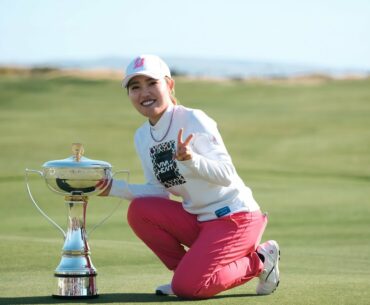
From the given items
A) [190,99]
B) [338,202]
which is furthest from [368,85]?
[338,202]

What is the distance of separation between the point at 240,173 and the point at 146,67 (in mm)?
11038

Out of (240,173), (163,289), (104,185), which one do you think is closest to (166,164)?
(104,185)

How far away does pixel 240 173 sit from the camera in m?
17.0

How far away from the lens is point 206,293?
6.02m

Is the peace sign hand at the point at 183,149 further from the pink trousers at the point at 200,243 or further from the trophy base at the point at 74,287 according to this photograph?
the trophy base at the point at 74,287

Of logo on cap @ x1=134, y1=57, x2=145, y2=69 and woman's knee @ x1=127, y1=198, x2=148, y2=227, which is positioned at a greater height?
logo on cap @ x1=134, y1=57, x2=145, y2=69

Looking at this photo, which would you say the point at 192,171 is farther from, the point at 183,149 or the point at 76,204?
the point at 76,204

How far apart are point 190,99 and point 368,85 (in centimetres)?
512

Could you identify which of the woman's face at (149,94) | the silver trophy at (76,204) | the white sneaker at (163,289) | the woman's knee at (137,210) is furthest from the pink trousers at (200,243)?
the woman's face at (149,94)

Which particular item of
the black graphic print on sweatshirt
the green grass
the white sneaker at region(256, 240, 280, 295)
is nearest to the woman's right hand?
the black graphic print on sweatshirt

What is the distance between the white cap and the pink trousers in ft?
2.25

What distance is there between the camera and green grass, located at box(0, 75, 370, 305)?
672 cm

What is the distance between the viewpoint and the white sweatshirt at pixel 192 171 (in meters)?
6.02

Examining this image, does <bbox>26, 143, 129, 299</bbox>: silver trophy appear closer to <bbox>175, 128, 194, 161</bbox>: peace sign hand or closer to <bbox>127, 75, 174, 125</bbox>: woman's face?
<bbox>127, 75, 174, 125</bbox>: woman's face
